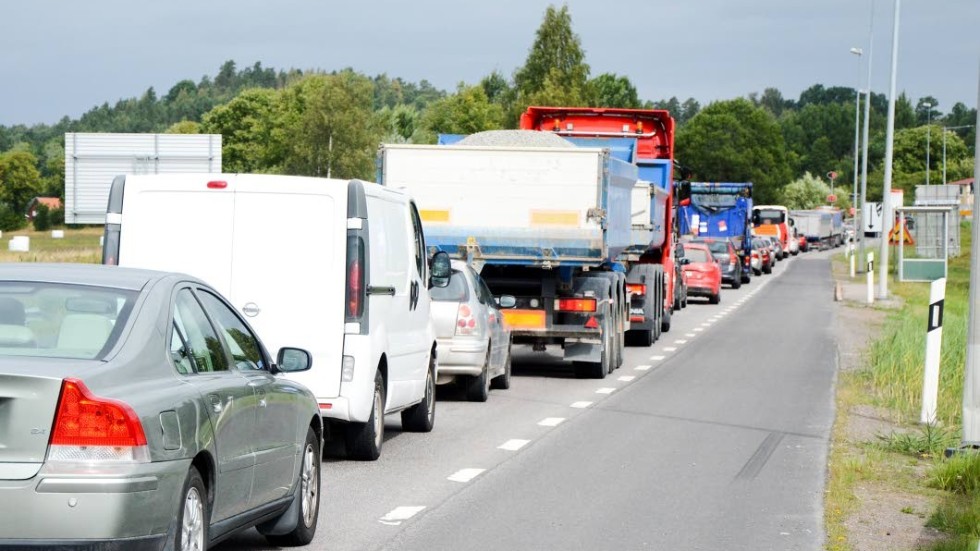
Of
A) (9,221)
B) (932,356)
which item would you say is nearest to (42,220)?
(9,221)

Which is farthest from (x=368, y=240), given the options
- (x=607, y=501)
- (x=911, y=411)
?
(x=911, y=411)

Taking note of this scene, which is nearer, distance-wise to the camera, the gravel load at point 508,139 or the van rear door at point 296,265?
the van rear door at point 296,265

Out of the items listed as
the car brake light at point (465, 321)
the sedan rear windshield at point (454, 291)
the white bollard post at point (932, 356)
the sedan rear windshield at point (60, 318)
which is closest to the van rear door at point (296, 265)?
the sedan rear windshield at point (60, 318)

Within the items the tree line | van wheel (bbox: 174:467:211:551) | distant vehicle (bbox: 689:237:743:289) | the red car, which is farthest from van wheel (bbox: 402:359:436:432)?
the tree line

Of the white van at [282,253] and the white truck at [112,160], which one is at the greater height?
the white truck at [112,160]

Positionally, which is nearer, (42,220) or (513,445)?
(513,445)

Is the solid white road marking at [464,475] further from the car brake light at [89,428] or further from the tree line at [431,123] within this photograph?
the tree line at [431,123]

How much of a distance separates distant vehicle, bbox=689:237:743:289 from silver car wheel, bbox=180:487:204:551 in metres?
43.8

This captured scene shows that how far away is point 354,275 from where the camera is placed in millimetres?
11344

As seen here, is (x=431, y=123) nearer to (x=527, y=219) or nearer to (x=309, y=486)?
(x=527, y=219)

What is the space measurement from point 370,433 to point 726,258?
40.6 metres

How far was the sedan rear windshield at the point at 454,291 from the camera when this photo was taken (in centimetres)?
1691

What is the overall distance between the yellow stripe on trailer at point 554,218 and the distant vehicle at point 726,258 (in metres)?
30.7

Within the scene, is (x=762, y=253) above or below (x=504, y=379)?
above
